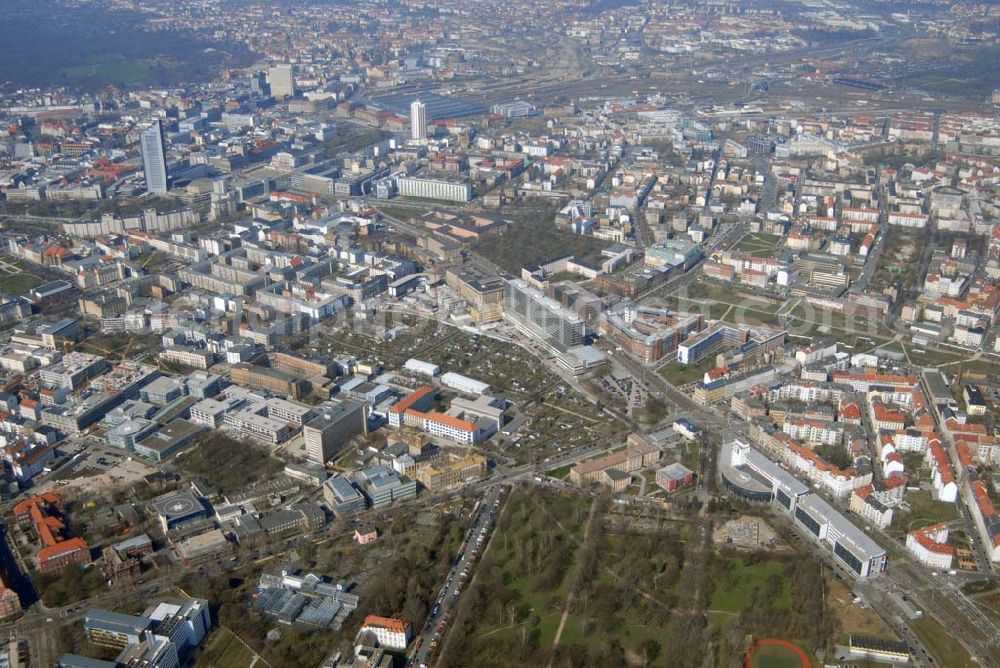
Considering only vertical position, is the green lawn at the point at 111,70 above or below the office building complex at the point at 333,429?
above

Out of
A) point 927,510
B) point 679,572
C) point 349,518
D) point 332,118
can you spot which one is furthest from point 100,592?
point 332,118

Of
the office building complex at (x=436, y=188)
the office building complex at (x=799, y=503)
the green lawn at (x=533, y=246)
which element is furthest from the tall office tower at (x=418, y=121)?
the office building complex at (x=799, y=503)

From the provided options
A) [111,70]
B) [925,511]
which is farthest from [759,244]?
[111,70]

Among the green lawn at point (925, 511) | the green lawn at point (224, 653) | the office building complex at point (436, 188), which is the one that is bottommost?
the green lawn at point (224, 653)

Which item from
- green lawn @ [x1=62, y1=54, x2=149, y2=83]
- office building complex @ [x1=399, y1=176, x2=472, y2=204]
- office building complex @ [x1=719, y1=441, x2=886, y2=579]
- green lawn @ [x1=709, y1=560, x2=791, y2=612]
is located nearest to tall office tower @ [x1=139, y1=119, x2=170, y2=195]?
office building complex @ [x1=399, y1=176, x2=472, y2=204]

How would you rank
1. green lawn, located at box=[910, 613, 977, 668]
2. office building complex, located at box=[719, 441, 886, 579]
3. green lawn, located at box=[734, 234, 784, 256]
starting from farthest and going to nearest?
green lawn, located at box=[734, 234, 784, 256] → office building complex, located at box=[719, 441, 886, 579] → green lawn, located at box=[910, 613, 977, 668]

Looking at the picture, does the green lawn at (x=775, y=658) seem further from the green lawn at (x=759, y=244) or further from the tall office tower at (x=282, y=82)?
the tall office tower at (x=282, y=82)

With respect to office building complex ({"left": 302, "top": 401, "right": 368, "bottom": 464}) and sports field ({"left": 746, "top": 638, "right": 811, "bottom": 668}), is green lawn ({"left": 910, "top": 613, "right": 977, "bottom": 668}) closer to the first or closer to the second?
sports field ({"left": 746, "top": 638, "right": 811, "bottom": 668})
